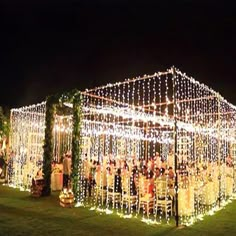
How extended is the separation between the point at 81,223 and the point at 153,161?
16.6 ft

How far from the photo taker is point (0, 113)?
45.4ft

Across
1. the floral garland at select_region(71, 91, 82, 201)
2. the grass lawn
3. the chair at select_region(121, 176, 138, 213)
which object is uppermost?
the floral garland at select_region(71, 91, 82, 201)

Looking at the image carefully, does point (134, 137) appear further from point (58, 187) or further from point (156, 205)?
point (156, 205)

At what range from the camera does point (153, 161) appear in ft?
35.9

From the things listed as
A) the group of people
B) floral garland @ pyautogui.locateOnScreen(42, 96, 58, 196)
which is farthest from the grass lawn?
floral garland @ pyautogui.locateOnScreen(42, 96, 58, 196)

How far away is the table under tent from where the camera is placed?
7137 millimetres

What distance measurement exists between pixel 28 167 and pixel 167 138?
25.5ft

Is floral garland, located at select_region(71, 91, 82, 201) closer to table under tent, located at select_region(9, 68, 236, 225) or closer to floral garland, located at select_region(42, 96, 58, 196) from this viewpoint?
table under tent, located at select_region(9, 68, 236, 225)

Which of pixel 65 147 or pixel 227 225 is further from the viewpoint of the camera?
pixel 65 147

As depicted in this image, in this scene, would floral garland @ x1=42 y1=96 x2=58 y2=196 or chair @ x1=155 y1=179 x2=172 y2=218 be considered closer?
chair @ x1=155 y1=179 x2=172 y2=218

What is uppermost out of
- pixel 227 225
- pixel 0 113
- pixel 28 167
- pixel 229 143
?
pixel 0 113

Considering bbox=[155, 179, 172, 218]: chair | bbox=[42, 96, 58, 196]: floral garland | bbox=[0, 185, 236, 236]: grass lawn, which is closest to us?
bbox=[0, 185, 236, 236]: grass lawn

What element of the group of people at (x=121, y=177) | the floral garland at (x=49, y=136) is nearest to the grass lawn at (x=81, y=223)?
the group of people at (x=121, y=177)

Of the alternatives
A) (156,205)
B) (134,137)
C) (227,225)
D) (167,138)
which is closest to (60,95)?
(156,205)
